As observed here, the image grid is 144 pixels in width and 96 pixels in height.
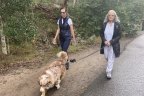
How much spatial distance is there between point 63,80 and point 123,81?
2.02 meters

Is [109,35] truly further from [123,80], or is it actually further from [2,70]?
[2,70]

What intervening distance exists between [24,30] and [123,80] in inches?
186

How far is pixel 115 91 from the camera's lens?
998 cm

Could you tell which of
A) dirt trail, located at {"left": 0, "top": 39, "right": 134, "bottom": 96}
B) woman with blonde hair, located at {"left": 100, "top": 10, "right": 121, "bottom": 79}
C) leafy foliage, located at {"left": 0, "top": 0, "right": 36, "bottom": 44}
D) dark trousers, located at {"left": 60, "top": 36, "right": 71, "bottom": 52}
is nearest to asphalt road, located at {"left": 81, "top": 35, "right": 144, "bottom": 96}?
dirt trail, located at {"left": 0, "top": 39, "right": 134, "bottom": 96}

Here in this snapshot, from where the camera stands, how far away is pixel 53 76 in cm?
930

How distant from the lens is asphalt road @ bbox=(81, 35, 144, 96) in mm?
9898

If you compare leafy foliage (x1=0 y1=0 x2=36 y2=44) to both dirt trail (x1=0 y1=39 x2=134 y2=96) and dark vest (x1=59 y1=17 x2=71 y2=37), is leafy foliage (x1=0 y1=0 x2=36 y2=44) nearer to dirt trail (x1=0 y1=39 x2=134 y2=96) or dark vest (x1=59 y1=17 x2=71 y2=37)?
dirt trail (x1=0 y1=39 x2=134 y2=96)

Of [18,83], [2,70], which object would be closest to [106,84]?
[18,83]

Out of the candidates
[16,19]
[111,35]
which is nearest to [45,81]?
[111,35]

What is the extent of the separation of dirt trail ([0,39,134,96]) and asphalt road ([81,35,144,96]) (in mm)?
336

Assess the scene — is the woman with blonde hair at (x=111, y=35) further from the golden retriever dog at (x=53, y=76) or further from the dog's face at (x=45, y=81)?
the dog's face at (x=45, y=81)

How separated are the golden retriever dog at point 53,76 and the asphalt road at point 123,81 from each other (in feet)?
3.06

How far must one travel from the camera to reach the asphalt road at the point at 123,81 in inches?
390

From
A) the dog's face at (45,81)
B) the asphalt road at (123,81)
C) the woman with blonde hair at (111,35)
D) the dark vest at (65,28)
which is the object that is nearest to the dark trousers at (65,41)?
the dark vest at (65,28)
